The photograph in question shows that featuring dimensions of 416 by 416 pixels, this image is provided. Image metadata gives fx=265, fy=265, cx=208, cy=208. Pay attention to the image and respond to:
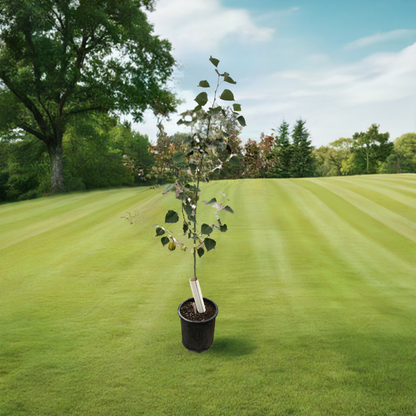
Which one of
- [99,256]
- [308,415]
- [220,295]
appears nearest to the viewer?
[308,415]

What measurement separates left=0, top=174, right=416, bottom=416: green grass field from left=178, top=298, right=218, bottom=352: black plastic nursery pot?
11 cm

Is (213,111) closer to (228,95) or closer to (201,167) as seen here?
(228,95)

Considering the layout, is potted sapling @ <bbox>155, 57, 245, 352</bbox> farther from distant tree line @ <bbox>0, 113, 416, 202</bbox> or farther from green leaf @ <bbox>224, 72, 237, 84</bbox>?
distant tree line @ <bbox>0, 113, 416, 202</bbox>

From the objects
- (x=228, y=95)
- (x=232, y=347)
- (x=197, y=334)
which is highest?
(x=228, y=95)

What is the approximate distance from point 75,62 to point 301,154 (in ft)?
101

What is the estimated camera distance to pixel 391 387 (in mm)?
2666

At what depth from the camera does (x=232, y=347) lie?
324 centimetres

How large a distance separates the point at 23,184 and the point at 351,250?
84.6 ft

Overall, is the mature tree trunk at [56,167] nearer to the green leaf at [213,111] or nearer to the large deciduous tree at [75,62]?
the large deciduous tree at [75,62]

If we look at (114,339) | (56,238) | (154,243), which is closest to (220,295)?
A: (114,339)

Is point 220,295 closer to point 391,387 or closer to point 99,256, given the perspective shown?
point 391,387

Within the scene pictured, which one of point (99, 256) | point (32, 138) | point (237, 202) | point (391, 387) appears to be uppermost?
point (32, 138)

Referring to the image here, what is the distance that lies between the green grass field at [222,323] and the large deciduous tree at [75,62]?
1166cm

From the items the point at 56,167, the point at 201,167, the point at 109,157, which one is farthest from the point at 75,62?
the point at 201,167
